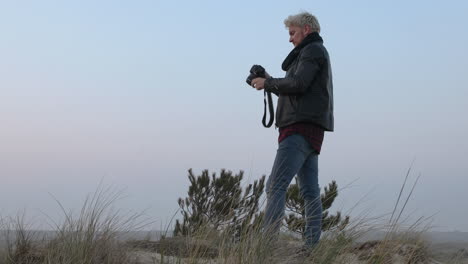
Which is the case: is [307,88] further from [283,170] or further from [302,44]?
[283,170]

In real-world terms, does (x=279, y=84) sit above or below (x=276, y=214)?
above

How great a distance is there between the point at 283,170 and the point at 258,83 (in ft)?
2.38

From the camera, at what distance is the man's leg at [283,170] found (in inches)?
171

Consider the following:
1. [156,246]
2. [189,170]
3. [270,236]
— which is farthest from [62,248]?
[189,170]

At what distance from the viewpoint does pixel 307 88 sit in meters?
4.50

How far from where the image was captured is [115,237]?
452cm

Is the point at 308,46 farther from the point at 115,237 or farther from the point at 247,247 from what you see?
the point at 115,237

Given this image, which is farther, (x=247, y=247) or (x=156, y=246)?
(x=156, y=246)

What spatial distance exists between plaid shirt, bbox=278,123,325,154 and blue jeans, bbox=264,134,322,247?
0.10ft

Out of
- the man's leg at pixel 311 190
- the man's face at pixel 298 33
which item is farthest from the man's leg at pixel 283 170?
the man's face at pixel 298 33

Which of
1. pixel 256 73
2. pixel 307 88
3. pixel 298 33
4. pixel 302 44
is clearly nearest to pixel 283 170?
pixel 307 88

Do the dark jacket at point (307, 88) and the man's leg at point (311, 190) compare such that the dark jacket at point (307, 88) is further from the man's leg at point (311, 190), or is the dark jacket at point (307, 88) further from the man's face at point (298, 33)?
the man's leg at point (311, 190)

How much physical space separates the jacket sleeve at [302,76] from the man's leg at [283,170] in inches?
14.4

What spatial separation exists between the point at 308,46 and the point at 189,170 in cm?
625
